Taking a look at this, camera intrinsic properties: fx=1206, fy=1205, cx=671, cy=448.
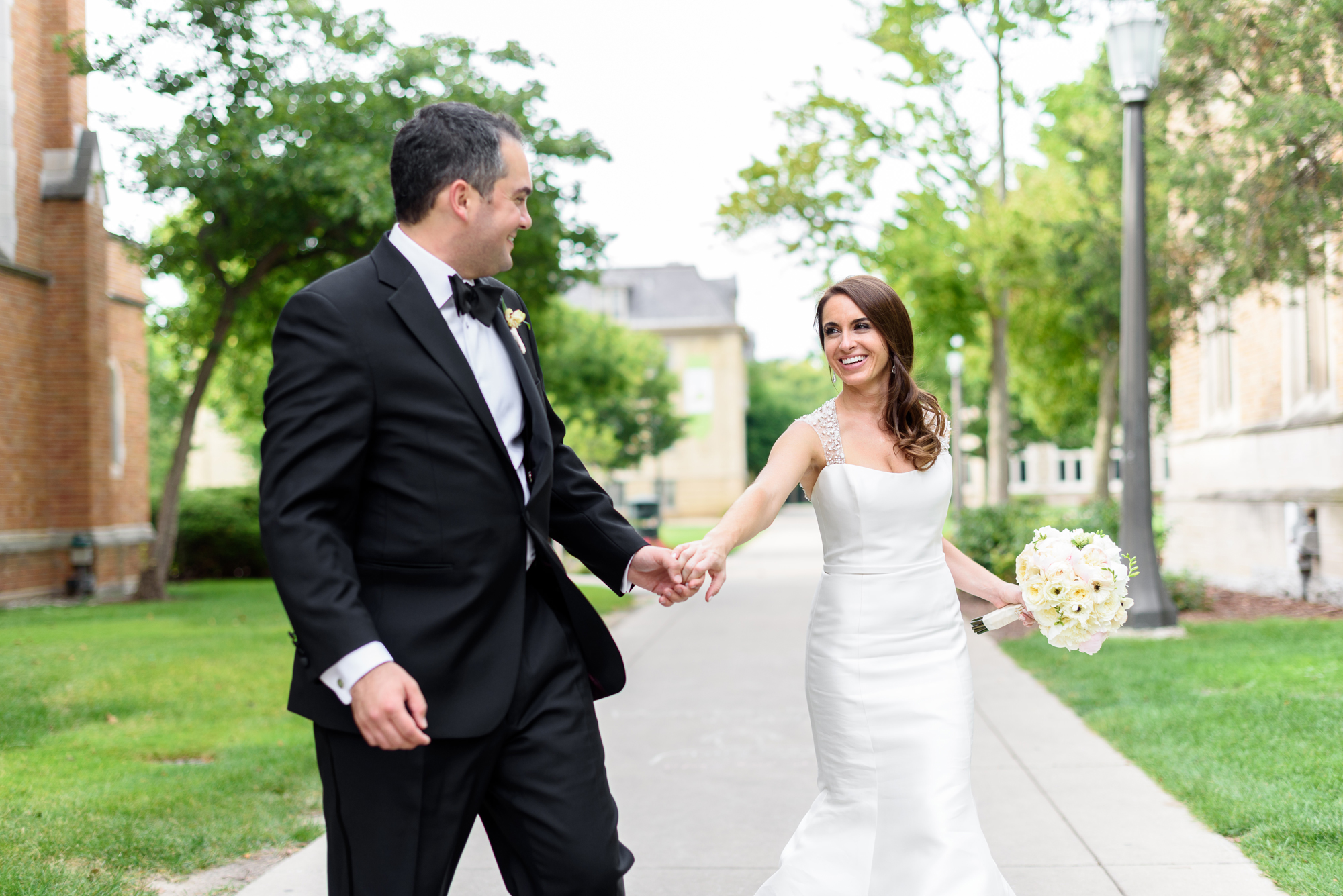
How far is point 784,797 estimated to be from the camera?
596 cm

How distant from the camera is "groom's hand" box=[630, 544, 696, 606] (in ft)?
10.2

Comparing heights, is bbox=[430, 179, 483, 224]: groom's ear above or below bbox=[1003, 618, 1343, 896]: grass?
above

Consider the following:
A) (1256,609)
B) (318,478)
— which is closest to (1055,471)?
(1256,609)

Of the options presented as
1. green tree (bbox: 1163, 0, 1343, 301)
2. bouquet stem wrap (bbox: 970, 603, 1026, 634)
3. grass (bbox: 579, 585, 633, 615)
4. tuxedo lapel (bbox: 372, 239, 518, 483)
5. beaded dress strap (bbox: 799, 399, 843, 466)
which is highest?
green tree (bbox: 1163, 0, 1343, 301)

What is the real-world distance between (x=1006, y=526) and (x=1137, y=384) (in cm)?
444

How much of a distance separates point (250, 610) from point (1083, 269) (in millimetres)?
11157

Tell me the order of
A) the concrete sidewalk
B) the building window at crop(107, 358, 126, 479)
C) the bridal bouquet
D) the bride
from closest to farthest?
the bride → the bridal bouquet → the concrete sidewalk → the building window at crop(107, 358, 126, 479)

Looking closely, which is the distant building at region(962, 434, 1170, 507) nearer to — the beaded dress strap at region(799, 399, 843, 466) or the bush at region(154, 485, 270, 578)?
the bush at region(154, 485, 270, 578)

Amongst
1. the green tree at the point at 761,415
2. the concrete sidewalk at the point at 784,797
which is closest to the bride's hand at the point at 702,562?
the concrete sidewalk at the point at 784,797

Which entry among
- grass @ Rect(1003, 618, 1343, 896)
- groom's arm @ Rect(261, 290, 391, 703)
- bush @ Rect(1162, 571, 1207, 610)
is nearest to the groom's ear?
groom's arm @ Rect(261, 290, 391, 703)

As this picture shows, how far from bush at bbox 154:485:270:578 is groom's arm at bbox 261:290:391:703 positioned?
21.0 m

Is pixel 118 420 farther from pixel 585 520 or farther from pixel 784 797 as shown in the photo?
pixel 585 520

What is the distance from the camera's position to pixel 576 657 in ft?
9.42

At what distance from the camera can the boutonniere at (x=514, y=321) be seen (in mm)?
2888
